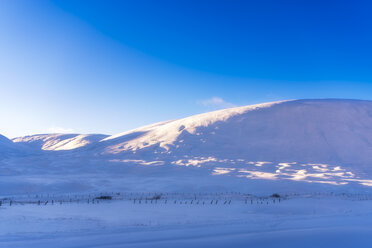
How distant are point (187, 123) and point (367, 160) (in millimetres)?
29923

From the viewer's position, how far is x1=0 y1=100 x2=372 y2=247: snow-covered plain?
9359 millimetres

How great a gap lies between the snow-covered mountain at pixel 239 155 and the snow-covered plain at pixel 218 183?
150 mm

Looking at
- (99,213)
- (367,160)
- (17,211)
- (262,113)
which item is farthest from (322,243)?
(262,113)

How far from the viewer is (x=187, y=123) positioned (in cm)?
5538

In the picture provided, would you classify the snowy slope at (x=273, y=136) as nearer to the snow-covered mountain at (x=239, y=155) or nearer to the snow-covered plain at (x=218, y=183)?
the snow-covered mountain at (x=239, y=155)

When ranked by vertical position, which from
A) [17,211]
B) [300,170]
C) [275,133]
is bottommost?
[17,211]

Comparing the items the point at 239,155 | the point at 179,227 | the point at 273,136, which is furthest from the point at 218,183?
the point at 273,136

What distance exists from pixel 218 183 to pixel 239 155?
13035 mm

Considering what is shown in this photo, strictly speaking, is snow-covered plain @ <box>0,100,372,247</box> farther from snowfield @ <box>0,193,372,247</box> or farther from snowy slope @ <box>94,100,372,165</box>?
snowy slope @ <box>94,100,372,165</box>

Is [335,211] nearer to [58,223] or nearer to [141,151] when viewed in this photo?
[58,223]

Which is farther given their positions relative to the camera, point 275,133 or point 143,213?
point 275,133

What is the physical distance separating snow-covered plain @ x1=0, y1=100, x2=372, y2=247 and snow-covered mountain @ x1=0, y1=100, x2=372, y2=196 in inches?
5.9

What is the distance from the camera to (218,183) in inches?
1101

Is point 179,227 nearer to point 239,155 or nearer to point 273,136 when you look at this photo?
point 239,155
